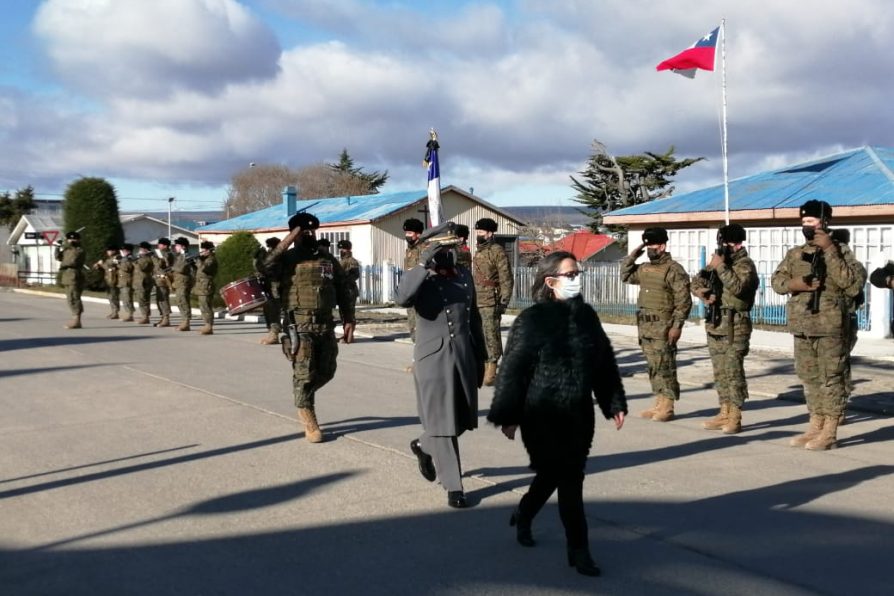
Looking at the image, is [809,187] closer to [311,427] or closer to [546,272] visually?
[311,427]

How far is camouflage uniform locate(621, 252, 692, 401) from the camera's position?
9.43 m

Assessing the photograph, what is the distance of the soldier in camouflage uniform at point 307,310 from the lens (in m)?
8.27

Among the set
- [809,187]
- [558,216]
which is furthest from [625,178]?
[809,187]

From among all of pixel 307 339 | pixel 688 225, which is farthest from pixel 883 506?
pixel 688 225

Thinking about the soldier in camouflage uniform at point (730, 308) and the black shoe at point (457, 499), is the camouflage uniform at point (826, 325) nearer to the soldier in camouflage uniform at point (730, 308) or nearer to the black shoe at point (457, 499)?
the soldier in camouflage uniform at point (730, 308)

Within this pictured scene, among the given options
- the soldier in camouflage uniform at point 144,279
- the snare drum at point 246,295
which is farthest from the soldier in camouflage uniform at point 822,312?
the soldier in camouflage uniform at point 144,279

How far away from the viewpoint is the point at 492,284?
1180cm

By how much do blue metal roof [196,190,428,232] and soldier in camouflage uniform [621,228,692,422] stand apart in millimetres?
24571

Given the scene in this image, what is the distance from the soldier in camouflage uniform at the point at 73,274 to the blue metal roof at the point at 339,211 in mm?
14121

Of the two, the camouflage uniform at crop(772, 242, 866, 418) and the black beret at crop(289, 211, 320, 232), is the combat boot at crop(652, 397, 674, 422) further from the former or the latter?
the black beret at crop(289, 211, 320, 232)

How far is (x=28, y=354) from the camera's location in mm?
15375

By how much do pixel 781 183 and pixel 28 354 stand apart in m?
16.9

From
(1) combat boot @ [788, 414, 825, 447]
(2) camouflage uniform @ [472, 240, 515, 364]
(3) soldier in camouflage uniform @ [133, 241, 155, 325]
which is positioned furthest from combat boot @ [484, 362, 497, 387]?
(3) soldier in camouflage uniform @ [133, 241, 155, 325]

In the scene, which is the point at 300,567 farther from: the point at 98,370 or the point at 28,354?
the point at 28,354
